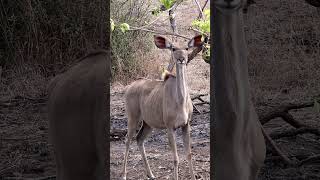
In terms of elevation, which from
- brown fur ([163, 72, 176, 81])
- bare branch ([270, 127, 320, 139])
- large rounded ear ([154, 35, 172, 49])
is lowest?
bare branch ([270, 127, 320, 139])

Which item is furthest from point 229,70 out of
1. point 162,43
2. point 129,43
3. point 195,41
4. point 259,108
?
point 129,43

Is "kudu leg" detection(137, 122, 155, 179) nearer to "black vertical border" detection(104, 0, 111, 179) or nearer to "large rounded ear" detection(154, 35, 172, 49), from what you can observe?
"large rounded ear" detection(154, 35, 172, 49)

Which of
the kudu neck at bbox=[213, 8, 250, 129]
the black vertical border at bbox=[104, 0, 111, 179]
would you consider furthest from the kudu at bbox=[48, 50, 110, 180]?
the kudu neck at bbox=[213, 8, 250, 129]

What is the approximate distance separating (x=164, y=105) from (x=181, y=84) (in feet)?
0.78

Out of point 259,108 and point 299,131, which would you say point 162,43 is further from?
point 299,131

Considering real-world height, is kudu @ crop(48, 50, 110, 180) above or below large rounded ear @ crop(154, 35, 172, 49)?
below

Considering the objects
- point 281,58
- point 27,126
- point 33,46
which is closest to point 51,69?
point 33,46

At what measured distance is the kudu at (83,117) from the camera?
1.28 metres

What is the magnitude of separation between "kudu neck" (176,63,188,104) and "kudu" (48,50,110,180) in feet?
7.96

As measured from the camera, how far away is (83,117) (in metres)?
1.29

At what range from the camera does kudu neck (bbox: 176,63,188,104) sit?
3.77 meters

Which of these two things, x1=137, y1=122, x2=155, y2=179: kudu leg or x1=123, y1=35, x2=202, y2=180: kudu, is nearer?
x1=123, y1=35, x2=202, y2=180: kudu

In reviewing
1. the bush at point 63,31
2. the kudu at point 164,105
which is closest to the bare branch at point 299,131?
the kudu at point 164,105

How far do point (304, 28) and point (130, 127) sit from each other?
162 cm
